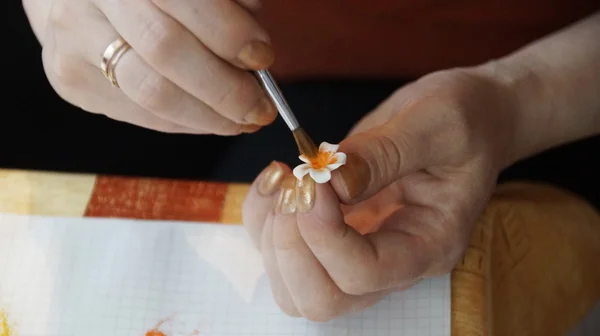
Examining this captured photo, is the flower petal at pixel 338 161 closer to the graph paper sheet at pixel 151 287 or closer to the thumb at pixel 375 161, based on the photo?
the thumb at pixel 375 161

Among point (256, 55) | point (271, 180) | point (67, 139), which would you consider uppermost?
point (256, 55)

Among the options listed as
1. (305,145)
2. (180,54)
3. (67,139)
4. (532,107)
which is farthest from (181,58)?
(67,139)

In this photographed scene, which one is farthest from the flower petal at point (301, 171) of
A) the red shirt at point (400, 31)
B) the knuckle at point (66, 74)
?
the red shirt at point (400, 31)

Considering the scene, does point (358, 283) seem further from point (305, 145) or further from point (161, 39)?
point (161, 39)

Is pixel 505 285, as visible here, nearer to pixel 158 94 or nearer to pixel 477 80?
pixel 477 80

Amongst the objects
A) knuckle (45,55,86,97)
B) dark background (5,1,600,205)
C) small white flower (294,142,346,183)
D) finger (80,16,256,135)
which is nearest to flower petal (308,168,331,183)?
small white flower (294,142,346,183)
